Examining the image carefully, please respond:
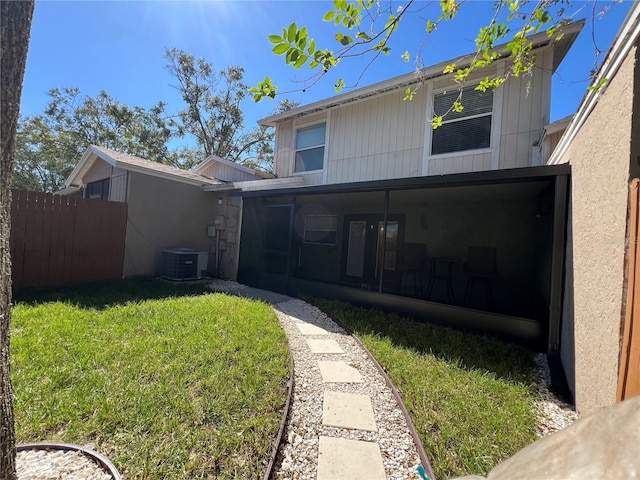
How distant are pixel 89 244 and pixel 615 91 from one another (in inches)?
334

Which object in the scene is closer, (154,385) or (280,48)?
(280,48)

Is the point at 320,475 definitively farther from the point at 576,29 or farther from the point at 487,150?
the point at 576,29

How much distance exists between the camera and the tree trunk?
1189 millimetres

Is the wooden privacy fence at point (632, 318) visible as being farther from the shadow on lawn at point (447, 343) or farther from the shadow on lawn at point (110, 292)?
the shadow on lawn at point (110, 292)

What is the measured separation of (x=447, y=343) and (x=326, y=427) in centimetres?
230

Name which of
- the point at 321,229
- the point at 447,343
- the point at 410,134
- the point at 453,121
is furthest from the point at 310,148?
the point at 447,343

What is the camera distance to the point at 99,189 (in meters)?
9.01

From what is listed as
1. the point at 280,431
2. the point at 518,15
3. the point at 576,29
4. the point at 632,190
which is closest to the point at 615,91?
the point at 632,190

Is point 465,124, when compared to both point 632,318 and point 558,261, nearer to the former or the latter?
point 558,261

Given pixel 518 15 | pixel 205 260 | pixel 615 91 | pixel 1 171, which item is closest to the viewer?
pixel 1 171

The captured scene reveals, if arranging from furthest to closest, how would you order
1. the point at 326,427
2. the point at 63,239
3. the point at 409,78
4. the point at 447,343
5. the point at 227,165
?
the point at 227,165 < the point at 409,78 < the point at 63,239 < the point at 447,343 < the point at 326,427

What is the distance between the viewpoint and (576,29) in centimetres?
491

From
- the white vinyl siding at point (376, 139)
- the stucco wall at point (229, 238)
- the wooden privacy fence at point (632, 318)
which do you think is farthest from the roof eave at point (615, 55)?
the stucco wall at point (229, 238)

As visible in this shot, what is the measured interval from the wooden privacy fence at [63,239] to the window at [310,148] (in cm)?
469
